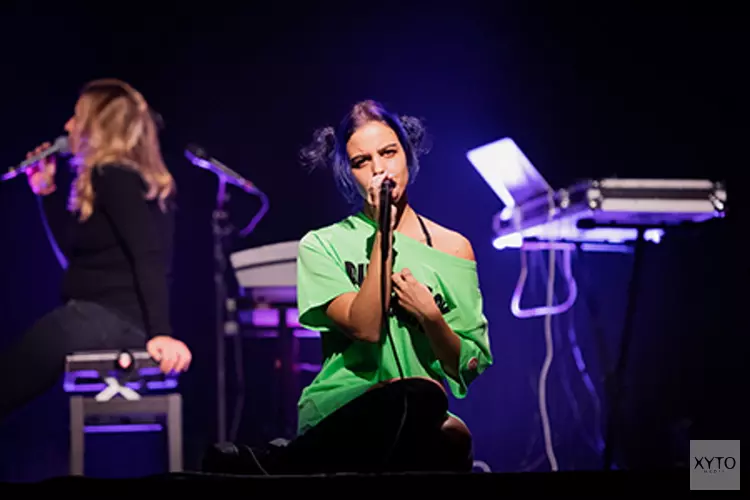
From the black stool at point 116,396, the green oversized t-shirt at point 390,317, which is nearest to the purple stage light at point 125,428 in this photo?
the black stool at point 116,396

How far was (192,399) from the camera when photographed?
11.2 ft

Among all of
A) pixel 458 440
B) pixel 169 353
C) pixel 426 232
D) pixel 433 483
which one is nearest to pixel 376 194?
pixel 426 232

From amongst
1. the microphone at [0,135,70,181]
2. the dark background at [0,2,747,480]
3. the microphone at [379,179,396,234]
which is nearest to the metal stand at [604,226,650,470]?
the dark background at [0,2,747,480]

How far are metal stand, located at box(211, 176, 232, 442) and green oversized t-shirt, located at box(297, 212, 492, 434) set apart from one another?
Result: 1444mm

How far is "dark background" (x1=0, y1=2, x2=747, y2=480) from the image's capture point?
3316mm

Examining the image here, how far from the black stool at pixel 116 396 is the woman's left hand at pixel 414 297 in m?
1.43

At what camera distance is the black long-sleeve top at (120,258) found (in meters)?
3.08

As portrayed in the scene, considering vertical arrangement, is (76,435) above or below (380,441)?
below

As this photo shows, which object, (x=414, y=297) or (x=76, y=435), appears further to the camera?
(x=76, y=435)

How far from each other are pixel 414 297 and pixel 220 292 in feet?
5.61

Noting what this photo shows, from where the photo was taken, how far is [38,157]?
322cm

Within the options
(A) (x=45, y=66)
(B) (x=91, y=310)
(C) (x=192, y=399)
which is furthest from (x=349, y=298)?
(A) (x=45, y=66)

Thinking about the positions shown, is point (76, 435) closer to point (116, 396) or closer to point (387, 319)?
point (116, 396)

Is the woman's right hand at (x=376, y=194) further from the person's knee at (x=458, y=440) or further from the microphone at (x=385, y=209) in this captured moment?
the person's knee at (x=458, y=440)
